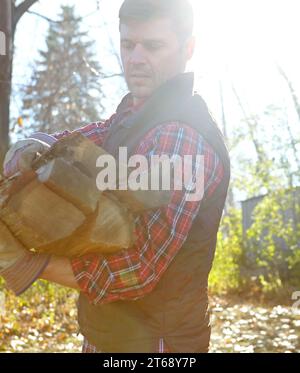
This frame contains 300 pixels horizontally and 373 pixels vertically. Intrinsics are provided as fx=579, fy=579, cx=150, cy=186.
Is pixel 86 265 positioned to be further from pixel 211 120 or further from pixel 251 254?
pixel 251 254

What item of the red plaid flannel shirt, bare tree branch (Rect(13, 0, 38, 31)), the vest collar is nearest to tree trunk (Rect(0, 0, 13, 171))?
bare tree branch (Rect(13, 0, 38, 31))

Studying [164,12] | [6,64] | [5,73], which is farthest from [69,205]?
[5,73]

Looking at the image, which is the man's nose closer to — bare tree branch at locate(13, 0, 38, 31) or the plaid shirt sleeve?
the plaid shirt sleeve

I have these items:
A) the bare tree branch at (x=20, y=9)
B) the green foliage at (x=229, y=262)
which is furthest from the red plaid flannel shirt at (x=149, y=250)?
the green foliage at (x=229, y=262)

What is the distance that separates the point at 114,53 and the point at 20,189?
14.2 m

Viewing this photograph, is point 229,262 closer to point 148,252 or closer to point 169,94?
point 169,94

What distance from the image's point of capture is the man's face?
184cm

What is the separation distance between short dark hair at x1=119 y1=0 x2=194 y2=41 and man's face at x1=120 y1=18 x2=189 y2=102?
18mm

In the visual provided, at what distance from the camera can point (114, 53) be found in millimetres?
15359

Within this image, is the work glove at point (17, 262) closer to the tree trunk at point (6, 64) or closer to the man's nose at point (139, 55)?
the man's nose at point (139, 55)

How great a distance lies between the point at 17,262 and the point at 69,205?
9.2 inches

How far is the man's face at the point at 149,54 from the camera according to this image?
72.3 inches
